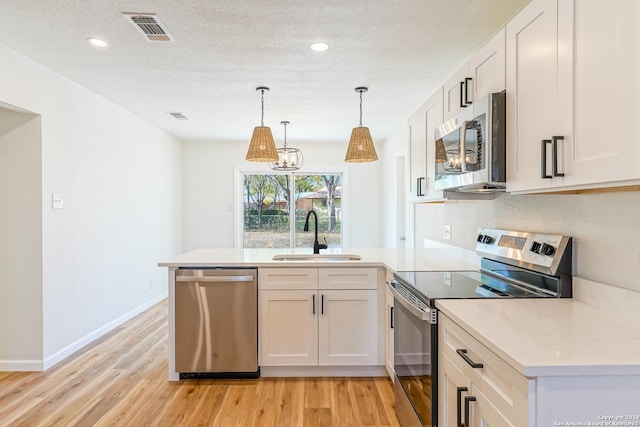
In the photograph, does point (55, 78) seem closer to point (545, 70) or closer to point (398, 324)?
point (398, 324)

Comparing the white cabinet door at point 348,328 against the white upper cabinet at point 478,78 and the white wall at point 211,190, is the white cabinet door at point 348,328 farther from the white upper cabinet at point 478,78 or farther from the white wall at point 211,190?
the white wall at point 211,190

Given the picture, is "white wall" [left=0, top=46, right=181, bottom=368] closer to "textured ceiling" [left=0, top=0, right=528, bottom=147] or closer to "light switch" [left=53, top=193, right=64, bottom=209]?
"light switch" [left=53, top=193, right=64, bottom=209]

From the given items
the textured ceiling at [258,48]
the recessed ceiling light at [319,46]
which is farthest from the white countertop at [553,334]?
the recessed ceiling light at [319,46]

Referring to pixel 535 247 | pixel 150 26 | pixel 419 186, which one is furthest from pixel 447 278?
pixel 150 26

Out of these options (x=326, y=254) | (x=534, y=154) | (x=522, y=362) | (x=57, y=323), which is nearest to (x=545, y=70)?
→ (x=534, y=154)

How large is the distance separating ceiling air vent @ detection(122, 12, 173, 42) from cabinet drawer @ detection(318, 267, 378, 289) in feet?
6.10

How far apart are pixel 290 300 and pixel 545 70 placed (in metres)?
2.09

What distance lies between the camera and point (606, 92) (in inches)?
46.2

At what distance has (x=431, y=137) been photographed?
2656 millimetres

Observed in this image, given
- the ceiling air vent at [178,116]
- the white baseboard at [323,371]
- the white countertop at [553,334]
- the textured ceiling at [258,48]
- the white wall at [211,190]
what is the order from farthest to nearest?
the white wall at [211,190], the ceiling air vent at [178,116], the white baseboard at [323,371], the textured ceiling at [258,48], the white countertop at [553,334]

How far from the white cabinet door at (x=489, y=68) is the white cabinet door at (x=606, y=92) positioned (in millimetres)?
504

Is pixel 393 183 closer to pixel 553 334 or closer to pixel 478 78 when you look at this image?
pixel 478 78

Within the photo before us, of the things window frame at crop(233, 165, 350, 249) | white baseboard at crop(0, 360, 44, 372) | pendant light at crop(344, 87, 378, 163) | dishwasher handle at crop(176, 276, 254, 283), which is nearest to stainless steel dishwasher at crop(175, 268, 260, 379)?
dishwasher handle at crop(176, 276, 254, 283)

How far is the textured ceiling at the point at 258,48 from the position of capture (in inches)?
86.3
